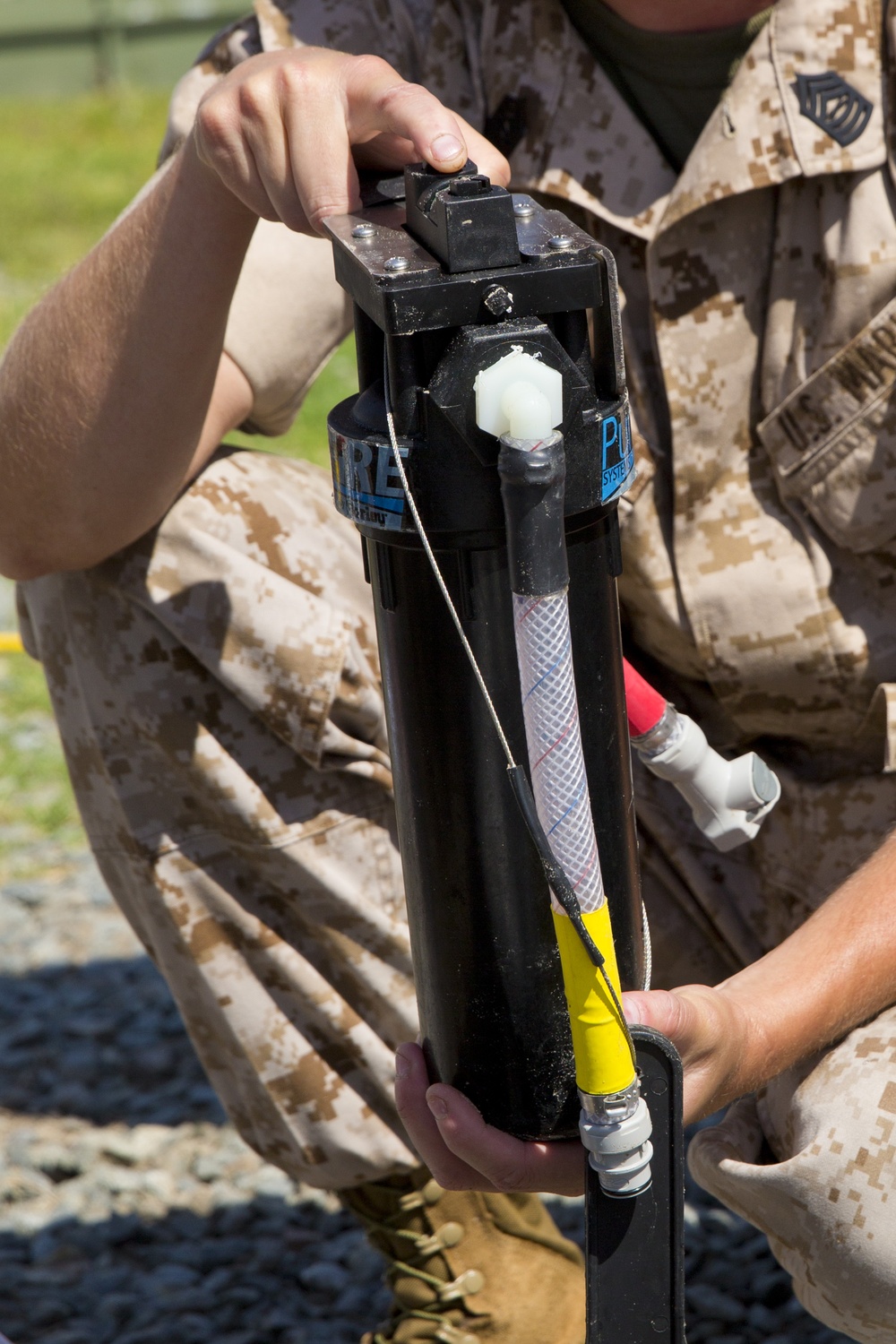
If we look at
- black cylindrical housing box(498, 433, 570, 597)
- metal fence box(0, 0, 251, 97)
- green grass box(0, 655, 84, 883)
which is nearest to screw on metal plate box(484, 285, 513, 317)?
black cylindrical housing box(498, 433, 570, 597)

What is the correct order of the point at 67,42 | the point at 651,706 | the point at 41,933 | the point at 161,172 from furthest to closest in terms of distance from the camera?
the point at 67,42 < the point at 41,933 < the point at 161,172 < the point at 651,706

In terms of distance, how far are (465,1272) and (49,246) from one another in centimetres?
654

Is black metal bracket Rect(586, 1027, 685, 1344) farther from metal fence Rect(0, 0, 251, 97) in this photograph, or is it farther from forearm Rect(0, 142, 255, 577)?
metal fence Rect(0, 0, 251, 97)

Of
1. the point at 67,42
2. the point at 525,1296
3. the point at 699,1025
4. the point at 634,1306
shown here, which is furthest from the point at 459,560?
the point at 67,42

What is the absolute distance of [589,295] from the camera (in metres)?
1.20

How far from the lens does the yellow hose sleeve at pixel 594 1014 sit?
1220mm

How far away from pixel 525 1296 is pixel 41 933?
4.54 ft

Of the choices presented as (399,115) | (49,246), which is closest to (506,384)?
(399,115)

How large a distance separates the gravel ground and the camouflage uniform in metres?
0.32

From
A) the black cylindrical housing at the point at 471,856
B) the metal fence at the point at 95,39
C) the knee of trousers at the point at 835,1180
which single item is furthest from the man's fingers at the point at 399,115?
the metal fence at the point at 95,39

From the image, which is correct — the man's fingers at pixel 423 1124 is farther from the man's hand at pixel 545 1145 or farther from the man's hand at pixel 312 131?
the man's hand at pixel 312 131

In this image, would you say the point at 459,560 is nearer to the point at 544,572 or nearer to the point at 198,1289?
the point at 544,572

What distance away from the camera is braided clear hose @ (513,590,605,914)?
3.81 ft

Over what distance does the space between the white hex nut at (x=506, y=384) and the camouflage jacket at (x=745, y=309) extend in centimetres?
71
